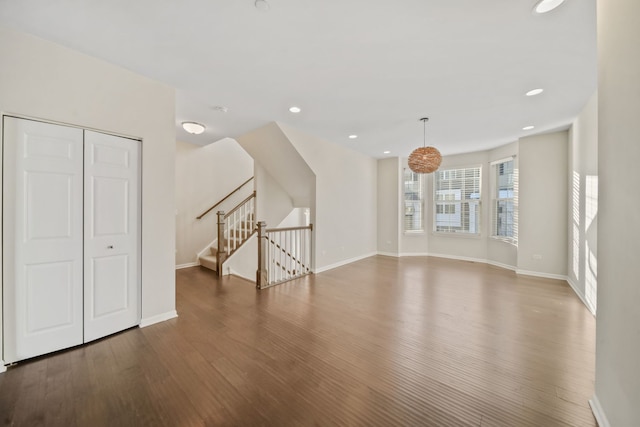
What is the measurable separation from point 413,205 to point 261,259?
4847 mm

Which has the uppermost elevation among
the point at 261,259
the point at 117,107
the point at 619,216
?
the point at 117,107

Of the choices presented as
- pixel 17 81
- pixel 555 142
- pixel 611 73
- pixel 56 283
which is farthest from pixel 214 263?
pixel 555 142

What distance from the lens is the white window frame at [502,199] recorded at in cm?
503

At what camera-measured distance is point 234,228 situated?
5176 mm

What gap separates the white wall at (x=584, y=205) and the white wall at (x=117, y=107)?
5062 mm

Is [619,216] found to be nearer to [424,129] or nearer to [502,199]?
[424,129]

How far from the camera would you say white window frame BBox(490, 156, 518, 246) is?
5.03 metres

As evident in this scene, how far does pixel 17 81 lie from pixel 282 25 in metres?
2.26

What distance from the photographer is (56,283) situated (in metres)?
2.12

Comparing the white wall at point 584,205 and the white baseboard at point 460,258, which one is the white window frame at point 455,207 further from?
the white wall at point 584,205

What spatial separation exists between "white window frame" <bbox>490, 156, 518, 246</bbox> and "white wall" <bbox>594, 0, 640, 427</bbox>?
4.22 meters

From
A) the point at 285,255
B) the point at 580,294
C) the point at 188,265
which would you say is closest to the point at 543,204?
the point at 580,294

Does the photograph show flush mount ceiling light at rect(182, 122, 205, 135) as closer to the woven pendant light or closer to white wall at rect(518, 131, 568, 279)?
the woven pendant light

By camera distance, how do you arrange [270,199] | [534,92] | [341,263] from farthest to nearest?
[270,199] → [341,263] → [534,92]
